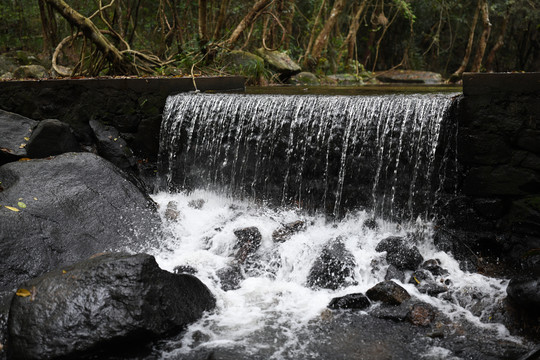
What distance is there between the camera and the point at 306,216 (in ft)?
20.1

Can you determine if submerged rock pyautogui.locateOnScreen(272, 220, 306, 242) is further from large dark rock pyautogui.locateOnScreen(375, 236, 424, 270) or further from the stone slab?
the stone slab

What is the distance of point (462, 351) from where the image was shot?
3.72m

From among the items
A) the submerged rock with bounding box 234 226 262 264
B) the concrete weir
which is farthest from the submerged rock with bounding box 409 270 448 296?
the concrete weir

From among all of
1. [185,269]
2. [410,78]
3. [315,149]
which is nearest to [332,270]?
[185,269]

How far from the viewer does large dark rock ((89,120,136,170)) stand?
7398mm

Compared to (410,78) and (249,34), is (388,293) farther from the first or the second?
(410,78)

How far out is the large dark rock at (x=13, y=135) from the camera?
6574 mm

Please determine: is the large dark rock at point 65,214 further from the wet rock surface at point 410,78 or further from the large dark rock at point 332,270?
the wet rock surface at point 410,78

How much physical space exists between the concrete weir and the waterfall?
16.1 inches

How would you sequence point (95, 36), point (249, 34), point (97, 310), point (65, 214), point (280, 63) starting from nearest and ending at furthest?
point (97, 310)
point (65, 214)
point (95, 36)
point (249, 34)
point (280, 63)

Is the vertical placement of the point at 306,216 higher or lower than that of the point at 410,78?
lower

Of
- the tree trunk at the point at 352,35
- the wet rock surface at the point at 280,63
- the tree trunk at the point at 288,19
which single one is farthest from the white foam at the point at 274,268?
the tree trunk at the point at 352,35

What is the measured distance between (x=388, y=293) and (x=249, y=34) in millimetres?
8468

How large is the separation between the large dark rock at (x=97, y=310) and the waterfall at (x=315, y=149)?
2.69 meters
